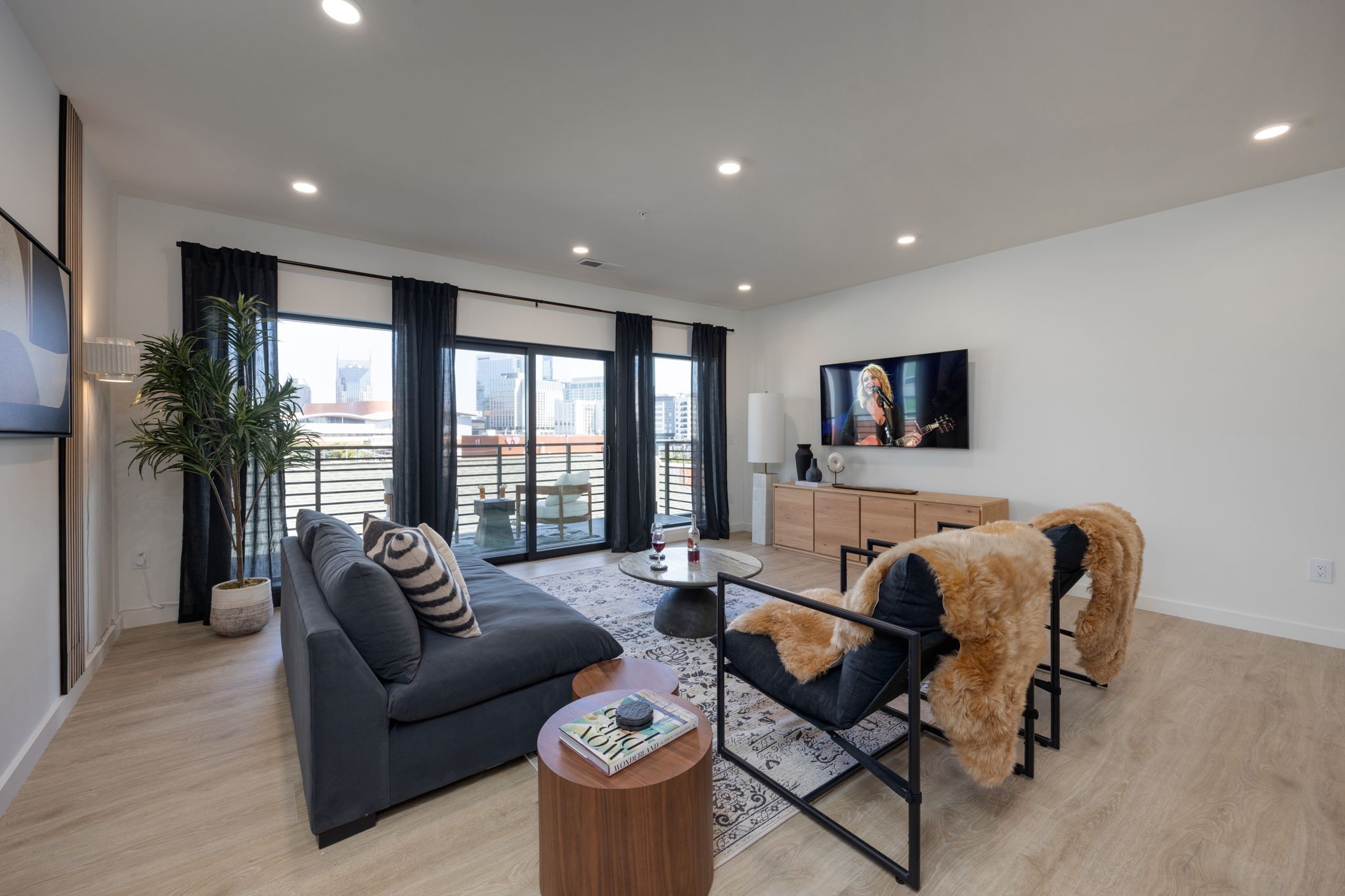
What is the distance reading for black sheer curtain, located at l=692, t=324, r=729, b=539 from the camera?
240 inches

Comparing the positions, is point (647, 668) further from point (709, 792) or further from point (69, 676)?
point (69, 676)

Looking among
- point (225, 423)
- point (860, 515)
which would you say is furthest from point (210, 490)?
point (860, 515)

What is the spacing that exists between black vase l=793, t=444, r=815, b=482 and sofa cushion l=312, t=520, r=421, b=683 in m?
4.39

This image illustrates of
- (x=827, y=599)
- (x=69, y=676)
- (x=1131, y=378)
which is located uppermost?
(x=1131, y=378)

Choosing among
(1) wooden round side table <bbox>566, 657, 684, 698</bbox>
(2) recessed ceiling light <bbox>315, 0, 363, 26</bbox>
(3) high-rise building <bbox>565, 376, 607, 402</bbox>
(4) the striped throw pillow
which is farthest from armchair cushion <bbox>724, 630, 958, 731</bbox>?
(3) high-rise building <bbox>565, 376, 607, 402</bbox>

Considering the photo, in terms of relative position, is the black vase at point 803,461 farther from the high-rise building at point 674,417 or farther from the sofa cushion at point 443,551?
the sofa cushion at point 443,551

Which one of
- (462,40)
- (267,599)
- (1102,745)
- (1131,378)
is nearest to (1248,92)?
(1131,378)

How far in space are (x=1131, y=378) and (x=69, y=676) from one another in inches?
237

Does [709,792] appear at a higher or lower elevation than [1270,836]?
higher

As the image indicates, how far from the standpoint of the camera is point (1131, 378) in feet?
12.5

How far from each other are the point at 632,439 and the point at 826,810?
3.98 meters

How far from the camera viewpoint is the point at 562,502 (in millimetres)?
5375

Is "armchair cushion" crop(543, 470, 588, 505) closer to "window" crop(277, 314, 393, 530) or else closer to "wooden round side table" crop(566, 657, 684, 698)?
"window" crop(277, 314, 393, 530)

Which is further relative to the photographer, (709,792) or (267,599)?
(267,599)
